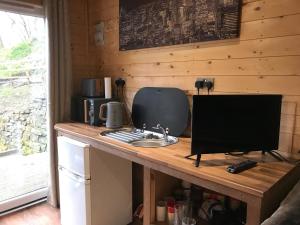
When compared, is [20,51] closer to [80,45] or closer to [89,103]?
[80,45]

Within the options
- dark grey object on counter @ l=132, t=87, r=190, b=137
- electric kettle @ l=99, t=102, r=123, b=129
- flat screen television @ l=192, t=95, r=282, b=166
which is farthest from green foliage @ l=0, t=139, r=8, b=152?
flat screen television @ l=192, t=95, r=282, b=166

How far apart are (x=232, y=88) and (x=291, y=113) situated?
1.35ft

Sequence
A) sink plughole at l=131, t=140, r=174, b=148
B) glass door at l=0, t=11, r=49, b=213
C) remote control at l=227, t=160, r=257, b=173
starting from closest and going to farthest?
remote control at l=227, t=160, r=257, b=173, sink plughole at l=131, t=140, r=174, b=148, glass door at l=0, t=11, r=49, b=213

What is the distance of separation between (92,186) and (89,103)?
0.80 m

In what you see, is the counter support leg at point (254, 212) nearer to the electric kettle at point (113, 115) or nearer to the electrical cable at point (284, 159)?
the electrical cable at point (284, 159)

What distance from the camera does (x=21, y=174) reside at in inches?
106

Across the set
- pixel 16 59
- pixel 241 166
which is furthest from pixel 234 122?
pixel 16 59

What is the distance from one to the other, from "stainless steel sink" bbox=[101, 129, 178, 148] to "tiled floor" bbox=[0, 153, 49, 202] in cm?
110

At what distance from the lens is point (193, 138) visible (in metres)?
1.39

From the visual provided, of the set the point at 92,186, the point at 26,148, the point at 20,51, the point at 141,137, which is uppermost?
the point at 20,51

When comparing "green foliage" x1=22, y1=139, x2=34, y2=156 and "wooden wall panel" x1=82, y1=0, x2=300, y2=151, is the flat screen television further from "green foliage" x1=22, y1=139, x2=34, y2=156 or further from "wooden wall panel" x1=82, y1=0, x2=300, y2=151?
"green foliage" x1=22, y1=139, x2=34, y2=156

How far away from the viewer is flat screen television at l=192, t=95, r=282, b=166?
1390mm

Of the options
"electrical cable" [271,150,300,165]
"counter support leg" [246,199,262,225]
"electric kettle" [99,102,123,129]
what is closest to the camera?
"counter support leg" [246,199,262,225]

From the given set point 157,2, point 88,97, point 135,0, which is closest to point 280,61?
point 157,2
